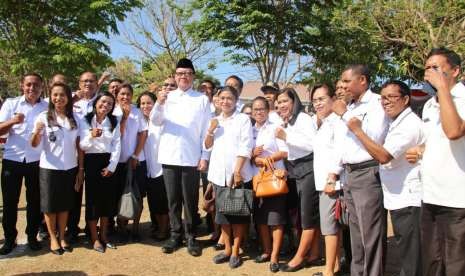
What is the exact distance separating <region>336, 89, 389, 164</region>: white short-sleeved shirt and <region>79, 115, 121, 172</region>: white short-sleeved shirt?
269 cm

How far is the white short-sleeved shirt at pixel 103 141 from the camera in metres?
5.08

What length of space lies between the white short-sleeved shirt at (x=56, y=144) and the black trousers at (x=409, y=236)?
3.52 m

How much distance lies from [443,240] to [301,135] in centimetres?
184

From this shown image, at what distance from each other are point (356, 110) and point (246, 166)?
1.53 m

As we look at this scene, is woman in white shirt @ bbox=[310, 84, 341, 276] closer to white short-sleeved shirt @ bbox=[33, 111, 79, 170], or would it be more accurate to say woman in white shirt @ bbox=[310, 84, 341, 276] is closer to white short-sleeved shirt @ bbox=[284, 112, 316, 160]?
white short-sleeved shirt @ bbox=[284, 112, 316, 160]

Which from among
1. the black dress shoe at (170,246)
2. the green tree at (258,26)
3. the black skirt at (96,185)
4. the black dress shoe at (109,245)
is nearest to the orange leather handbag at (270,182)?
the black dress shoe at (170,246)

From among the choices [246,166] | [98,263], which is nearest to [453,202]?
[246,166]

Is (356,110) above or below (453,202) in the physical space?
above

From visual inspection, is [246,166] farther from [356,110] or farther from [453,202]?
[453,202]

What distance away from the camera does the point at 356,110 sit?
3746 mm

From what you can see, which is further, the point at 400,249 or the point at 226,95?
the point at 226,95

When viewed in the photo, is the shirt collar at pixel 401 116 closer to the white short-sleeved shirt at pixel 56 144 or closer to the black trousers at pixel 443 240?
the black trousers at pixel 443 240

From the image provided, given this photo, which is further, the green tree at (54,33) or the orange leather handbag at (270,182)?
the green tree at (54,33)

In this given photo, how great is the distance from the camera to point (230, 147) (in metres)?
4.84
